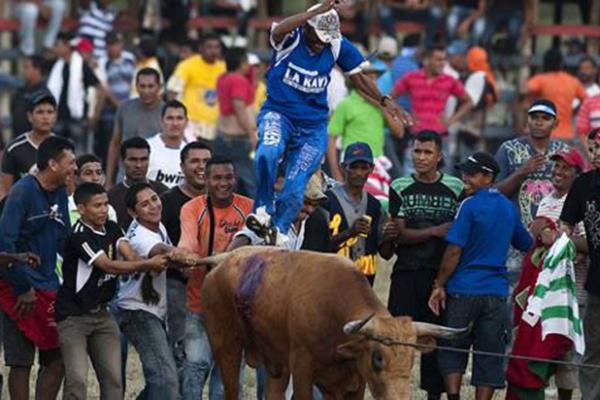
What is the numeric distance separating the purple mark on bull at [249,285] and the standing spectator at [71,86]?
469 inches

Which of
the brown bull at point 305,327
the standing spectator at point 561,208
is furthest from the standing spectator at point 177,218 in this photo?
the standing spectator at point 561,208

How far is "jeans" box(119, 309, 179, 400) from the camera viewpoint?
1386 centimetres

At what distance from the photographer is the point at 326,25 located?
44.5 ft

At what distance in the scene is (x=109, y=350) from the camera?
45.1 ft

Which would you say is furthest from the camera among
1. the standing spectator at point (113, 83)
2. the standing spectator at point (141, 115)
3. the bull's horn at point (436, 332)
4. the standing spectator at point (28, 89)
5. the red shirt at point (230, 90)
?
the standing spectator at point (113, 83)

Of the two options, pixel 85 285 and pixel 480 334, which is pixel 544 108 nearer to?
pixel 480 334

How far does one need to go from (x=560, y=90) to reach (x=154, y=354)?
11036 mm

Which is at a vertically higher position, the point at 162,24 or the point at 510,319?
the point at 162,24

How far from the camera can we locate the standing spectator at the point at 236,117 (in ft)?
73.4

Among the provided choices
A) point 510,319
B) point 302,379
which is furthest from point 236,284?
point 510,319

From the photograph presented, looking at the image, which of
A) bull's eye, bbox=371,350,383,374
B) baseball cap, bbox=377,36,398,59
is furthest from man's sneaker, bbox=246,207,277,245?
baseball cap, bbox=377,36,398,59

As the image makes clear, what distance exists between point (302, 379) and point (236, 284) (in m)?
0.97

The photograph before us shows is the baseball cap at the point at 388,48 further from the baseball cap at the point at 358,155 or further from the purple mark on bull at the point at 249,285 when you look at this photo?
the purple mark on bull at the point at 249,285

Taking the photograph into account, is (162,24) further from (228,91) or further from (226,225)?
(226,225)
